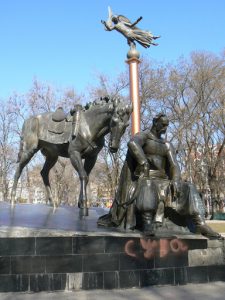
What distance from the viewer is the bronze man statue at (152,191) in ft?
22.0

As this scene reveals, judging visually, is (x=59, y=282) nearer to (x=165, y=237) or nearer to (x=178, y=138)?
(x=165, y=237)

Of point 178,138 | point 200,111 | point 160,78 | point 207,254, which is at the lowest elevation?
point 207,254

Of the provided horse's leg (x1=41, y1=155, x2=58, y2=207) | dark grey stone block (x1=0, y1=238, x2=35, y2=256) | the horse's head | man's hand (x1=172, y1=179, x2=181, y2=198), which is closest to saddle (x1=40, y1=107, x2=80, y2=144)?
horse's leg (x1=41, y1=155, x2=58, y2=207)

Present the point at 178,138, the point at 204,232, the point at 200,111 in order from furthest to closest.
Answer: the point at 200,111 → the point at 178,138 → the point at 204,232

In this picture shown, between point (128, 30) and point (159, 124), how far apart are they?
1326 cm

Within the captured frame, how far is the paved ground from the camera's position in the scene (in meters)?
5.27

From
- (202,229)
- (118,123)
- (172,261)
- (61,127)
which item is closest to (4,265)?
(172,261)

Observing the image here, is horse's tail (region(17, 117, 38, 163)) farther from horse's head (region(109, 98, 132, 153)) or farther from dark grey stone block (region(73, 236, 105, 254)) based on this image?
dark grey stone block (region(73, 236, 105, 254))

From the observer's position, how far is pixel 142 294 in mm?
5457

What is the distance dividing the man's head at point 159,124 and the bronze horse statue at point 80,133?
0.74 m

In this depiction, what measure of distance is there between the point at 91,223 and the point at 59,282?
5.68 ft

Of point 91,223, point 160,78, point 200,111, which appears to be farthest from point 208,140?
point 91,223

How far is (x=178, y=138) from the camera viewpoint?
1244 inches

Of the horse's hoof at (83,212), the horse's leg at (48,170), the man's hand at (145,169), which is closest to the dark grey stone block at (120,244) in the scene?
the man's hand at (145,169)
